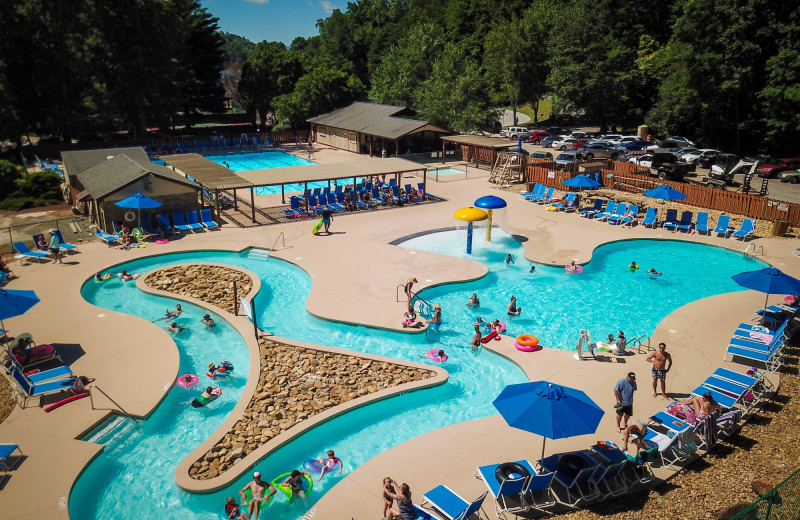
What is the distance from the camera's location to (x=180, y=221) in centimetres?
2667

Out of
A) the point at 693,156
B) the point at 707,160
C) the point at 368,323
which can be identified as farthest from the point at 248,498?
the point at 693,156

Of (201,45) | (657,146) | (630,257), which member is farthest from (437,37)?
(630,257)

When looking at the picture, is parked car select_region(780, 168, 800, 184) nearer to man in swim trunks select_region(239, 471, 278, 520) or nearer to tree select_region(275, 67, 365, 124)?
man in swim trunks select_region(239, 471, 278, 520)

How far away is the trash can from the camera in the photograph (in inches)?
996

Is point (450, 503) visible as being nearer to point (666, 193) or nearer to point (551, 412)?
point (551, 412)

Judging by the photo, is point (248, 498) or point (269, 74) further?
point (269, 74)

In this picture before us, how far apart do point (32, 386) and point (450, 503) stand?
10.4 meters

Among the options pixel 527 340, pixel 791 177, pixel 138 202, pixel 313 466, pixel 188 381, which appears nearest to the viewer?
pixel 313 466

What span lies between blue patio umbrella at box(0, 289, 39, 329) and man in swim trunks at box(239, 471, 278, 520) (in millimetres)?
8651

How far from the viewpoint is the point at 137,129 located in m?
54.6

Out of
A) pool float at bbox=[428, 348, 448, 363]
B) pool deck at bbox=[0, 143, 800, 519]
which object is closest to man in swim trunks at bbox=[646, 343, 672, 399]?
pool deck at bbox=[0, 143, 800, 519]

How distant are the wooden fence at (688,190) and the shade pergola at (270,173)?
8629 mm

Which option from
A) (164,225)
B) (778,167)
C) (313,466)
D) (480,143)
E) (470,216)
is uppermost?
(480,143)

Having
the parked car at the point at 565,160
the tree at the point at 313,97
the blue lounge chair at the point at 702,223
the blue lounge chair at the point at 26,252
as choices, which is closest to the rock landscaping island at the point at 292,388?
the blue lounge chair at the point at 26,252
